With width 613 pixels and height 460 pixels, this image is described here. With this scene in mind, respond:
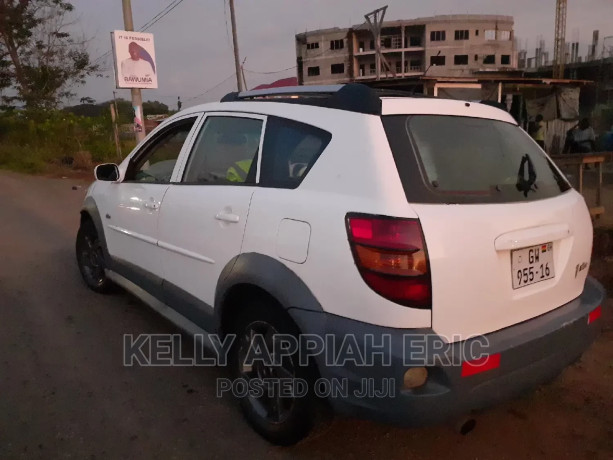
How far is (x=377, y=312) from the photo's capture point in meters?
2.02

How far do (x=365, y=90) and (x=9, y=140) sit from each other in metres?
22.0

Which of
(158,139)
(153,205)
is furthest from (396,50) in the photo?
(153,205)

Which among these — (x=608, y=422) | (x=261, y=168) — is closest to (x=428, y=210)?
(x=261, y=168)

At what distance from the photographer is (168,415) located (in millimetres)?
2932

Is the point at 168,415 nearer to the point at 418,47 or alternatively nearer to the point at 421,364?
the point at 421,364

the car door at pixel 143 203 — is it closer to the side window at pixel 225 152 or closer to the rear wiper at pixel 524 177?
the side window at pixel 225 152

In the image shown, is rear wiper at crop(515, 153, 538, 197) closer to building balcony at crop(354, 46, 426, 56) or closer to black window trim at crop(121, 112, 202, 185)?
black window trim at crop(121, 112, 202, 185)

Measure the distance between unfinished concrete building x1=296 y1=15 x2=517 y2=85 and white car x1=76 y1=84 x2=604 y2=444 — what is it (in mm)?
56366

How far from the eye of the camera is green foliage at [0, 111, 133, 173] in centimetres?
1753

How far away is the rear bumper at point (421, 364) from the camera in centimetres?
200

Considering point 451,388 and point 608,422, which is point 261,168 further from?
point 608,422

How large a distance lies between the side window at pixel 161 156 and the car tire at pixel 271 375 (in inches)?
51.7

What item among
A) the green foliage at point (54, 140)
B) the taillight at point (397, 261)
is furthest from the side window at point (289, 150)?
the green foliage at point (54, 140)

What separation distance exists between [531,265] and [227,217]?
1.50m
